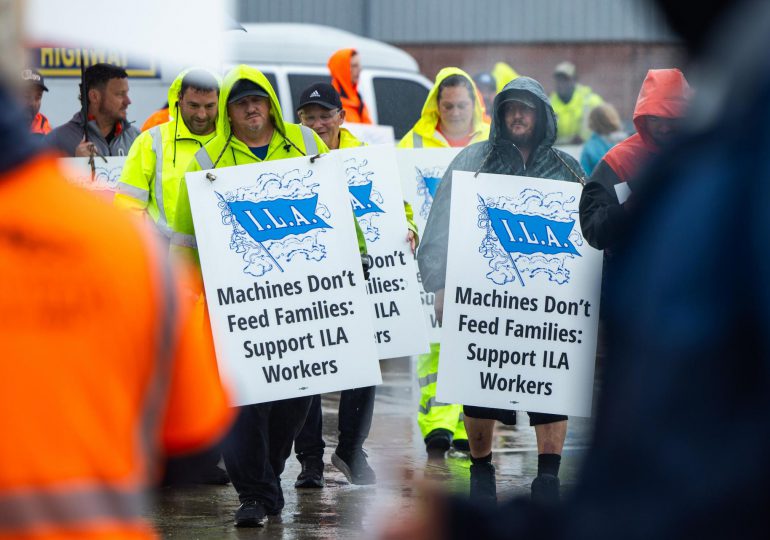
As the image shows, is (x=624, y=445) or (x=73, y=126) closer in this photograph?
(x=624, y=445)

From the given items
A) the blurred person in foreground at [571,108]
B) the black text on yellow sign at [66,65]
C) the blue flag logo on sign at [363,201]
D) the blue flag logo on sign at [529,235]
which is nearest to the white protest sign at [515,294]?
the blue flag logo on sign at [529,235]

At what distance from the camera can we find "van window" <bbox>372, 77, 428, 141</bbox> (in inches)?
539

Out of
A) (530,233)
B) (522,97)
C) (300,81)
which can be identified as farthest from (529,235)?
(300,81)

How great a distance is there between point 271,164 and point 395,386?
4.98 m

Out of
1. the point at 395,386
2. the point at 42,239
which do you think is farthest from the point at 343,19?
the point at 42,239

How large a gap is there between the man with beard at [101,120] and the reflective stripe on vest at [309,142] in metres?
2.45

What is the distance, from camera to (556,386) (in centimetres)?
672

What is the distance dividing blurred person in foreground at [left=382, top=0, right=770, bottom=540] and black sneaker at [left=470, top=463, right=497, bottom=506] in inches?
208

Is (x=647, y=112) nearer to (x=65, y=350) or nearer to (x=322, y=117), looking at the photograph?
(x=322, y=117)

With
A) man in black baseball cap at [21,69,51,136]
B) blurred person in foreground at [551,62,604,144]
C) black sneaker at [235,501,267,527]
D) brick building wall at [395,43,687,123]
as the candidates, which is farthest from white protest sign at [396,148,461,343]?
brick building wall at [395,43,687,123]

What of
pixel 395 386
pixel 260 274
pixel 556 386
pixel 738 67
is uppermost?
pixel 738 67

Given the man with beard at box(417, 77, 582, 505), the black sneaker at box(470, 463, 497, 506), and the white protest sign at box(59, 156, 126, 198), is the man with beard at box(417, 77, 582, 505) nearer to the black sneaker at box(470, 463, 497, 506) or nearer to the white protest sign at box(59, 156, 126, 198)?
the black sneaker at box(470, 463, 497, 506)

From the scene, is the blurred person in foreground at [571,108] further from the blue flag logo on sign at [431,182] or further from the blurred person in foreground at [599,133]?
the blue flag logo on sign at [431,182]

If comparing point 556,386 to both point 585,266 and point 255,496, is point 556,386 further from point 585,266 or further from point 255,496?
point 255,496
